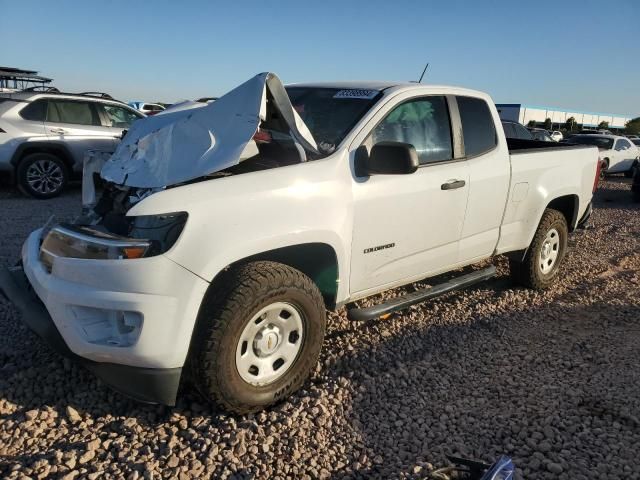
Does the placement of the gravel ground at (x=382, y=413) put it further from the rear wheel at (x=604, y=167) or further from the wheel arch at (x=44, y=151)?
the rear wheel at (x=604, y=167)

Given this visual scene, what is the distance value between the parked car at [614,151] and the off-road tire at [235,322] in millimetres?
15972

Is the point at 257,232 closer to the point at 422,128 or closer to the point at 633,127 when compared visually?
the point at 422,128

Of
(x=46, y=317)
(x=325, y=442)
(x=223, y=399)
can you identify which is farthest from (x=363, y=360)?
(x=46, y=317)

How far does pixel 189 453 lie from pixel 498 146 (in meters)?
3.39

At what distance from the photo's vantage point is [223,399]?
2848 mm

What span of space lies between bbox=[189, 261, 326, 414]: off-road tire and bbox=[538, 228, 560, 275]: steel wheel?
3223 mm

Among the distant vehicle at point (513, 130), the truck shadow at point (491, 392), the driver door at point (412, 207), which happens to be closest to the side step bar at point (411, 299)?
the driver door at point (412, 207)

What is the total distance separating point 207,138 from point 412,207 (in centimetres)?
147

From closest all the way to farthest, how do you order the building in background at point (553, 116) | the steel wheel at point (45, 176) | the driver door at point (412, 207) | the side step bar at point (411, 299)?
the driver door at point (412, 207)
the side step bar at point (411, 299)
the steel wheel at point (45, 176)
the building in background at point (553, 116)

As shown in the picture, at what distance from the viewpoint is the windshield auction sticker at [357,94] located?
3.73m

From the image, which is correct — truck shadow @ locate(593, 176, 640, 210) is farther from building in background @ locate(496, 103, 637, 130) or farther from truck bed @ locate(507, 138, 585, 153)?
building in background @ locate(496, 103, 637, 130)

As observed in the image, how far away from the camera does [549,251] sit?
215 inches

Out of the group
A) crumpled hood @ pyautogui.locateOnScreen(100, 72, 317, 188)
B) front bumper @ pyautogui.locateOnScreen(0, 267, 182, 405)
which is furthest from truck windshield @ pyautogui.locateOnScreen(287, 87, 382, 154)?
front bumper @ pyautogui.locateOnScreen(0, 267, 182, 405)

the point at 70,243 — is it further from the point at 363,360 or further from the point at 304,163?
the point at 363,360
